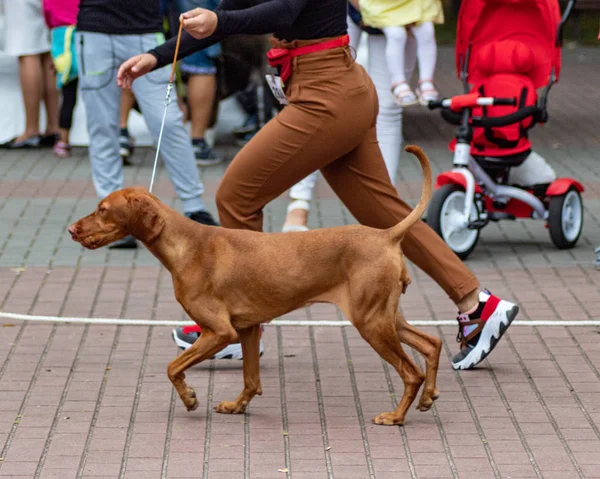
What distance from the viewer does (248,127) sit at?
482 inches

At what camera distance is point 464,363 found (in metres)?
5.55

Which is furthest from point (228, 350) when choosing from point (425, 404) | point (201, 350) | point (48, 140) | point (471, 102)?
point (48, 140)

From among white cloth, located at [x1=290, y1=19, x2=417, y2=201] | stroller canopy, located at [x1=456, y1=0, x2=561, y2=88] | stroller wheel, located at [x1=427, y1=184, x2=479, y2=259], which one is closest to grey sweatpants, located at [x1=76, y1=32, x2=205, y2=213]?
white cloth, located at [x1=290, y1=19, x2=417, y2=201]

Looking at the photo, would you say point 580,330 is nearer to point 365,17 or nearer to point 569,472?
point 569,472

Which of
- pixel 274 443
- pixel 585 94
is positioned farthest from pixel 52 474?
pixel 585 94

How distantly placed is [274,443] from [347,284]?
71cm

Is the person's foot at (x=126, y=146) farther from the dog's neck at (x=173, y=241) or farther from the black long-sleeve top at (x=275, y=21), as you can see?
the dog's neck at (x=173, y=241)

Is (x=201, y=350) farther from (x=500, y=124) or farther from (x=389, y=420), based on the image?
(x=500, y=124)

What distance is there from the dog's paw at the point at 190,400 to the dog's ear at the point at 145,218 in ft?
2.19

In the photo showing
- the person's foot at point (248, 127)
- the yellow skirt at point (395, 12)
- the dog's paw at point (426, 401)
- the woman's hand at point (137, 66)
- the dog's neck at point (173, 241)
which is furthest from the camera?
the person's foot at point (248, 127)

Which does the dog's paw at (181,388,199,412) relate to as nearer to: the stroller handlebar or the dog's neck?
the dog's neck

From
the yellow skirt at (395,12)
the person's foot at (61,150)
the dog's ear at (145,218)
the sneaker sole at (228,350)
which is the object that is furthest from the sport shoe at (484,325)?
the person's foot at (61,150)

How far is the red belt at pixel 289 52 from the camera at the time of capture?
16.7 ft

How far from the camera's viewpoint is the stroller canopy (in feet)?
26.2
